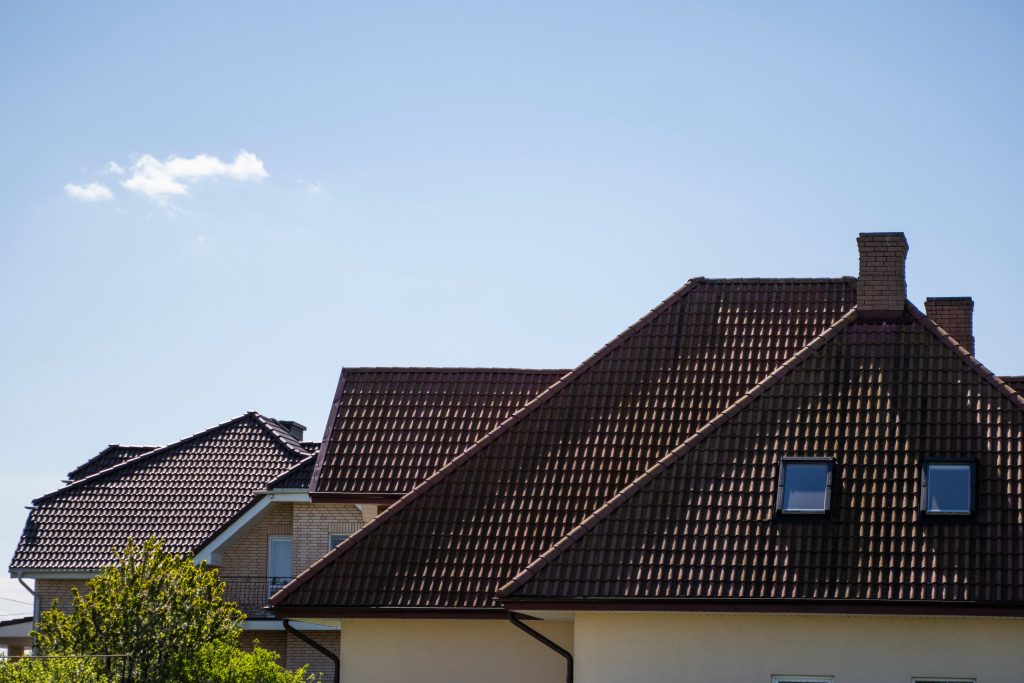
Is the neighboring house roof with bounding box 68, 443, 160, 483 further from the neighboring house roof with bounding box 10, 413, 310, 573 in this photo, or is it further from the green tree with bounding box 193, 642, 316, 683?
the green tree with bounding box 193, 642, 316, 683

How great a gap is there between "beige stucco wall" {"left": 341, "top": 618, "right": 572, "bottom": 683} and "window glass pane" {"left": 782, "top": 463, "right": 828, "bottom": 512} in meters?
3.67

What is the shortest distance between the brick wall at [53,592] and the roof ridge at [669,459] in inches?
870

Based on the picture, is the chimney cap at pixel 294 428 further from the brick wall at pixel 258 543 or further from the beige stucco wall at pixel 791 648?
the beige stucco wall at pixel 791 648

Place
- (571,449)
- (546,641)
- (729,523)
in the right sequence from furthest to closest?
(571,449), (546,641), (729,523)

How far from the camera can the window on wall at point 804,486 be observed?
19.5 m

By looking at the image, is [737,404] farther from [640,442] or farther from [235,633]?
[235,633]

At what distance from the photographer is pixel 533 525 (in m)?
21.5

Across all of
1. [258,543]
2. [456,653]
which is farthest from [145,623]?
[258,543]

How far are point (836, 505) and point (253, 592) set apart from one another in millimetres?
20756

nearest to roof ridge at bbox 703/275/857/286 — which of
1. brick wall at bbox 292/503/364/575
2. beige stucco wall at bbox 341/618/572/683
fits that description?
beige stucco wall at bbox 341/618/572/683

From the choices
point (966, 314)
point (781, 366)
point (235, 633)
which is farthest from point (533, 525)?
point (966, 314)

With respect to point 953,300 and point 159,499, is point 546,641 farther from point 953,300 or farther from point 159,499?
point 159,499

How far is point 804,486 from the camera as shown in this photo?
64.9 feet

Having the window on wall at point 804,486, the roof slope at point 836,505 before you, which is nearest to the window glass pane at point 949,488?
the roof slope at point 836,505
